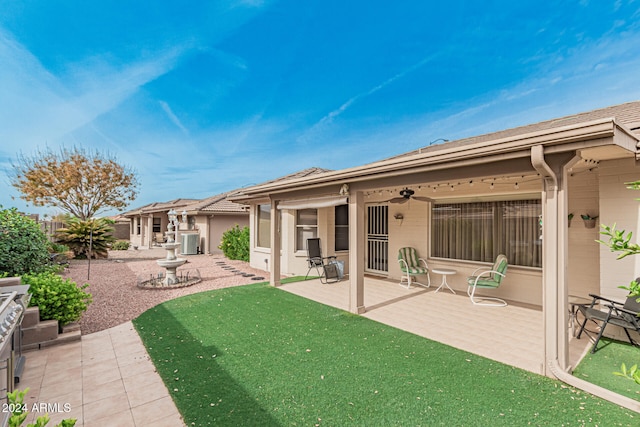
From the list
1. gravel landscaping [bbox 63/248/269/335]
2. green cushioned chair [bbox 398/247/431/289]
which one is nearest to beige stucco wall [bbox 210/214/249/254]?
gravel landscaping [bbox 63/248/269/335]

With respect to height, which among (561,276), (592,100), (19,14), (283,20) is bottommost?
(561,276)

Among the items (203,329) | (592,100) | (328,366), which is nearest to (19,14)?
(203,329)

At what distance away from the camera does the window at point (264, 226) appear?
11.7 meters

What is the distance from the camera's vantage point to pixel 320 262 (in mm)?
9641

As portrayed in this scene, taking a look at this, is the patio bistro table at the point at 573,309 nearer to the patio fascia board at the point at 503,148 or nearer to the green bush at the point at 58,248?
the patio fascia board at the point at 503,148

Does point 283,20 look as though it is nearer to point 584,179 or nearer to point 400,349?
point 584,179

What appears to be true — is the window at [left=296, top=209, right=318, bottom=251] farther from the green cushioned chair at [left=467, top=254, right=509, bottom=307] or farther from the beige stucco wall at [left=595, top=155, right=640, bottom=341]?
the beige stucco wall at [left=595, top=155, right=640, bottom=341]

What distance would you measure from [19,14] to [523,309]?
1473cm

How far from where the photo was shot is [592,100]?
10344 mm

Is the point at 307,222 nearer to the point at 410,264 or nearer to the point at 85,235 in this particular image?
the point at 410,264

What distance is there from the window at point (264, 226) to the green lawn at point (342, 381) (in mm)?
6366

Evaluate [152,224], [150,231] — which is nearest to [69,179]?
[152,224]

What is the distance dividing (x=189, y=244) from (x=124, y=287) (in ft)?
32.2

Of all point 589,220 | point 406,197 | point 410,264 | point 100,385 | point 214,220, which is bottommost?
point 100,385
